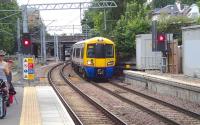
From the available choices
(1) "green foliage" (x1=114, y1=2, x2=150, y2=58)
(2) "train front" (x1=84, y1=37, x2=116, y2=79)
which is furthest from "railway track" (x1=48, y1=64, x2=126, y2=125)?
(1) "green foliage" (x1=114, y1=2, x2=150, y2=58)

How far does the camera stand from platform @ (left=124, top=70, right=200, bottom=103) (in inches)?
856

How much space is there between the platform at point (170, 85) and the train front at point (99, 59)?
455 cm

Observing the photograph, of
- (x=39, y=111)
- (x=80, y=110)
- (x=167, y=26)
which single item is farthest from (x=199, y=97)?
(x=167, y=26)

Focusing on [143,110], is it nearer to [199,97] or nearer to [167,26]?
[199,97]

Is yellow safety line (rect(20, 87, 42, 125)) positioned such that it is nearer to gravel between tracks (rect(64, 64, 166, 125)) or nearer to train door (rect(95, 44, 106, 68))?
gravel between tracks (rect(64, 64, 166, 125))

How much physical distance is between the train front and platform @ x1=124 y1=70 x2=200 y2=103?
14.9 feet

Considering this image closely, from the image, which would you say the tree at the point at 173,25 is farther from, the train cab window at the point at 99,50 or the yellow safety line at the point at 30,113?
the yellow safety line at the point at 30,113

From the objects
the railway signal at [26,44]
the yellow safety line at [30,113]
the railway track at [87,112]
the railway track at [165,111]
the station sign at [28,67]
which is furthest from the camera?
the railway signal at [26,44]

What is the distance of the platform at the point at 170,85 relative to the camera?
21734mm

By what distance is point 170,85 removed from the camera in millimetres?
24875

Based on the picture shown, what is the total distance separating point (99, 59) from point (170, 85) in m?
14.0

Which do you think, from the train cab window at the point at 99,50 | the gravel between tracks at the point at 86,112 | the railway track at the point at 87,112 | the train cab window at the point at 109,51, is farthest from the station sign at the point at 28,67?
the train cab window at the point at 109,51

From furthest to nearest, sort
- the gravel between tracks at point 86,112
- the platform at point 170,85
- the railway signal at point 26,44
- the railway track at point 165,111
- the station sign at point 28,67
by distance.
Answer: the railway signal at point 26,44 < the station sign at point 28,67 < the platform at point 170,85 < the gravel between tracks at point 86,112 < the railway track at point 165,111

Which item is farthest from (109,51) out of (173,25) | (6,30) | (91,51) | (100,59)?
(6,30)
